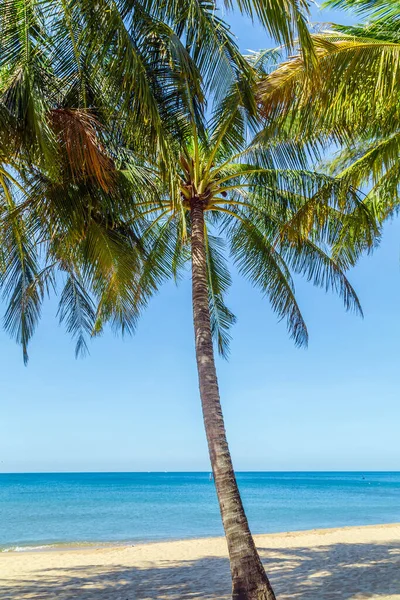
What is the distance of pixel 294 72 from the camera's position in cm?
612

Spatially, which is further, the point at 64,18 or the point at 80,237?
the point at 80,237

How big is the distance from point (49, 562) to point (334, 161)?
29.9ft

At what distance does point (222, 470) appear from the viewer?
5.68 m

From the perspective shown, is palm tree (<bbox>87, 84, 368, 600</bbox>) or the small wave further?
the small wave

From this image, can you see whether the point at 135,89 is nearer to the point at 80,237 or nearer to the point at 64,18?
the point at 64,18

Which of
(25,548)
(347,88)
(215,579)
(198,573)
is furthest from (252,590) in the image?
(25,548)

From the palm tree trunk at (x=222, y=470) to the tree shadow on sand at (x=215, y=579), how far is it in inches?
65.1

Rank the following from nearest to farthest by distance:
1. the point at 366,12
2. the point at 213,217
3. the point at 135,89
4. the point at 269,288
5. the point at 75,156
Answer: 1. the point at 135,89
2. the point at 75,156
3. the point at 366,12
4. the point at 269,288
5. the point at 213,217

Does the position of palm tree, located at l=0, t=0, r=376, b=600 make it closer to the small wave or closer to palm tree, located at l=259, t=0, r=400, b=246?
palm tree, located at l=259, t=0, r=400, b=246

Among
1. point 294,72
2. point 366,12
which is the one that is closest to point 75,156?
point 294,72

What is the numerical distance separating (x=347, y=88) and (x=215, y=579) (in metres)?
6.96

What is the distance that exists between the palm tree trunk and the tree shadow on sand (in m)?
1.65

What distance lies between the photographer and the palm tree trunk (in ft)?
17.4

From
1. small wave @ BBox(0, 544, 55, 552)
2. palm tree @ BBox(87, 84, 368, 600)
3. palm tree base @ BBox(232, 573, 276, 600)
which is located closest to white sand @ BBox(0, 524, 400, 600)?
palm tree base @ BBox(232, 573, 276, 600)
